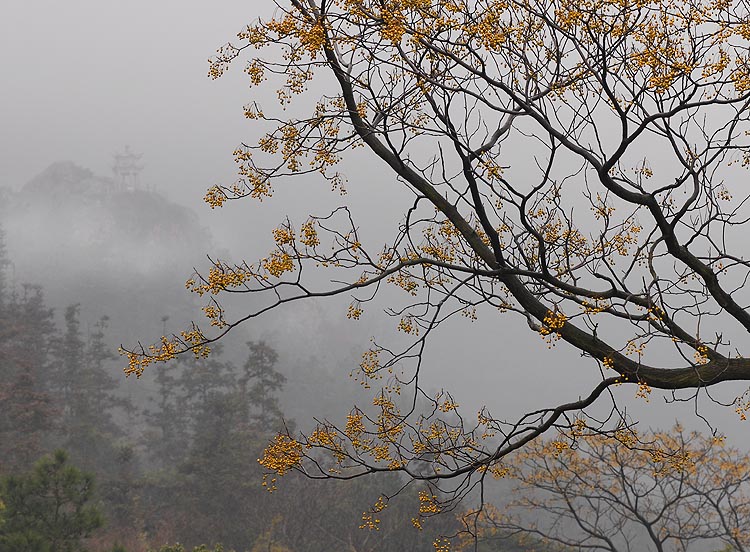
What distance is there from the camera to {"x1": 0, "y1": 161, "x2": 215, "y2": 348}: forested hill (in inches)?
2933

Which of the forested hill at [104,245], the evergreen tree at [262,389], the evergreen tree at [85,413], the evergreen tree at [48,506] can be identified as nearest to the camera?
the evergreen tree at [48,506]

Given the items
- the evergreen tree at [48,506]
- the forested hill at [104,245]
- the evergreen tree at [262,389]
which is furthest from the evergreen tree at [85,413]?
the forested hill at [104,245]

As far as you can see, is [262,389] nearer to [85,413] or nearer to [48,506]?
[85,413]

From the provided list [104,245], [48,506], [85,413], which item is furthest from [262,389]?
[104,245]

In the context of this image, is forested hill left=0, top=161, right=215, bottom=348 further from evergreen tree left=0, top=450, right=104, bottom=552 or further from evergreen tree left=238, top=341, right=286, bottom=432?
evergreen tree left=0, top=450, right=104, bottom=552

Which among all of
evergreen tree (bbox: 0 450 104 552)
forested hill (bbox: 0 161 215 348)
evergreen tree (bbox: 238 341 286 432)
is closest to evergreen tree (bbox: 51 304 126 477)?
evergreen tree (bbox: 238 341 286 432)

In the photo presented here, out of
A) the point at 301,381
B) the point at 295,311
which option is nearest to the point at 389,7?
the point at 301,381

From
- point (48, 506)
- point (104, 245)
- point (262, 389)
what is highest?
point (104, 245)

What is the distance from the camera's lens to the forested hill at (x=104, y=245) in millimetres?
74500

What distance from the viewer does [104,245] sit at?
300ft

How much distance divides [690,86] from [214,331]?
62.1m

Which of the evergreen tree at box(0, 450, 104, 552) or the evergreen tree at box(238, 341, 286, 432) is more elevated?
the evergreen tree at box(238, 341, 286, 432)

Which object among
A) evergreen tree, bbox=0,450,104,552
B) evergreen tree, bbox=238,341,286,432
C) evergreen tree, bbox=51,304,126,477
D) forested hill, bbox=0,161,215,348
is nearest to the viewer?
evergreen tree, bbox=0,450,104,552

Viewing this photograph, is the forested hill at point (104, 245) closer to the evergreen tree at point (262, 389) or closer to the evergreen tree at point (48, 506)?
the evergreen tree at point (262, 389)
